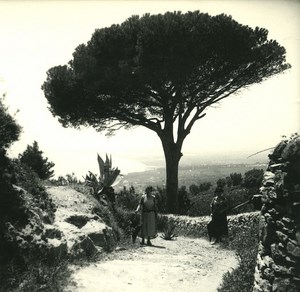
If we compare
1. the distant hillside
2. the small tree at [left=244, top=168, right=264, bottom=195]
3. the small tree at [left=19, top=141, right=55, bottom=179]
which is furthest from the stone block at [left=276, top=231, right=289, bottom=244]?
the distant hillside

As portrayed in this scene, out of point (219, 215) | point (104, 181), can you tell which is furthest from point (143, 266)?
point (104, 181)

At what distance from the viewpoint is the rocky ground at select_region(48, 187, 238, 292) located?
6121 millimetres

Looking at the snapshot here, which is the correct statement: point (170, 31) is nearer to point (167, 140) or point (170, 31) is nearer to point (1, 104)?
point (167, 140)

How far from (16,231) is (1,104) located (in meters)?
3.09

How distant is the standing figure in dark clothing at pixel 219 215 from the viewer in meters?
10.7

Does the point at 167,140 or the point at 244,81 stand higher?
the point at 244,81

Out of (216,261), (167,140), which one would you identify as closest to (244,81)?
(167,140)

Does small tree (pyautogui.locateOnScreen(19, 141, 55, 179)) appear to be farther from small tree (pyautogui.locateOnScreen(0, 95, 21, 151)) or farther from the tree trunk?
small tree (pyautogui.locateOnScreen(0, 95, 21, 151))

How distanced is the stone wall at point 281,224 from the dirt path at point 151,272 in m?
1.96

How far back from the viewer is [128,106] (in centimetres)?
1802

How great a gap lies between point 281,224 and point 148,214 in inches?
245

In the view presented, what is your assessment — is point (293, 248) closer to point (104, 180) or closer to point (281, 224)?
point (281, 224)

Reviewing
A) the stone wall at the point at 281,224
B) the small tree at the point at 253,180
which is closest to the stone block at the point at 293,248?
the stone wall at the point at 281,224

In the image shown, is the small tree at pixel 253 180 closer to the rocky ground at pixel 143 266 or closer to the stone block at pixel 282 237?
the rocky ground at pixel 143 266
